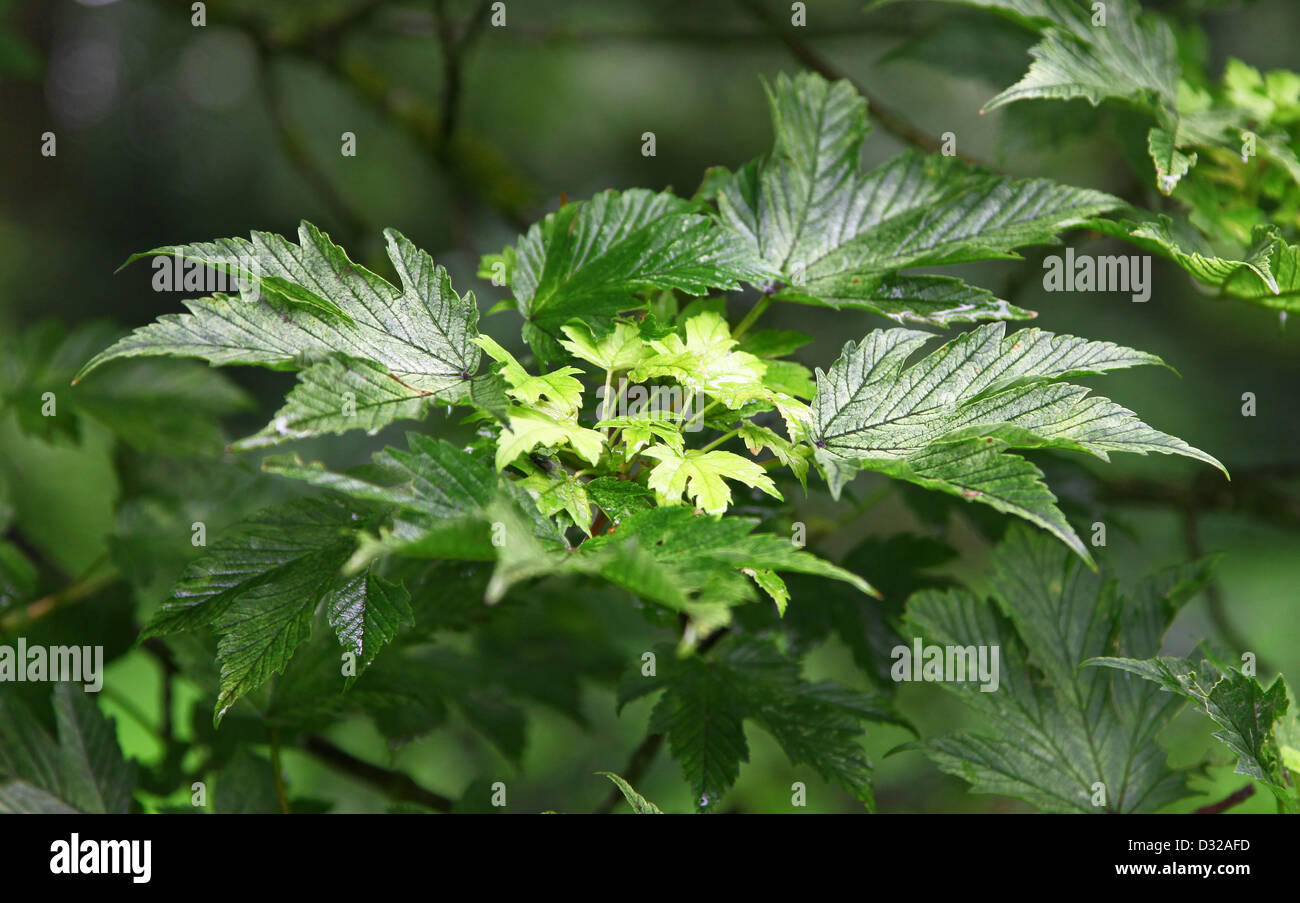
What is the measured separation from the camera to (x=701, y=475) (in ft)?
2.22

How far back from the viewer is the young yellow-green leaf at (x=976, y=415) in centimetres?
65

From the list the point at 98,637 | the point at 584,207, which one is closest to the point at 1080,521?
the point at 584,207

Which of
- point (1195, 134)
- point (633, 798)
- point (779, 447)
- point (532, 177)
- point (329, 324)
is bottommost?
point (633, 798)

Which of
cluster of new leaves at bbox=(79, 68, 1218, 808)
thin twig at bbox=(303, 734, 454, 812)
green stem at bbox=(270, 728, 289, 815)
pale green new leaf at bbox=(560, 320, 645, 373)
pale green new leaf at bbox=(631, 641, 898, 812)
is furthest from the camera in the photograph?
thin twig at bbox=(303, 734, 454, 812)

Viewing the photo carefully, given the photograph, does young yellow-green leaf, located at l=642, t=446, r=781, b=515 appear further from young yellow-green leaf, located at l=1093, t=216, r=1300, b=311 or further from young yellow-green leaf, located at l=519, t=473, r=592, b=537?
young yellow-green leaf, located at l=1093, t=216, r=1300, b=311

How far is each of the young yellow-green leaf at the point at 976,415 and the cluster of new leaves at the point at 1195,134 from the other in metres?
0.19

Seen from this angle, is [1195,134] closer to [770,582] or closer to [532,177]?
[770,582]

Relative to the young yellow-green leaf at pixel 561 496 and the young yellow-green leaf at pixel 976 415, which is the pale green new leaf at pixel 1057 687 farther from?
the young yellow-green leaf at pixel 561 496

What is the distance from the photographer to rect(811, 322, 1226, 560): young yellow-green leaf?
0.65 m

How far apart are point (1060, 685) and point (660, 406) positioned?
51 cm

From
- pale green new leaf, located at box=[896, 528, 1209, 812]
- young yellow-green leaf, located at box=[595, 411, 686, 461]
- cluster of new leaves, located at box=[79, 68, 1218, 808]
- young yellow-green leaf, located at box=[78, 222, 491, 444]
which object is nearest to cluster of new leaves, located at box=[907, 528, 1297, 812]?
pale green new leaf, located at box=[896, 528, 1209, 812]

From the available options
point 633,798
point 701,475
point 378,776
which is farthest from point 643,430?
point 378,776

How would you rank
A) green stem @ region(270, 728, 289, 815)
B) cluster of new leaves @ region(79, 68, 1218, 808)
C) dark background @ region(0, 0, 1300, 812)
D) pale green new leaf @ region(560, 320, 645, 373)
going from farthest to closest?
dark background @ region(0, 0, 1300, 812), green stem @ region(270, 728, 289, 815), pale green new leaf @ region(560, 320, 645, 373), cluster of new leaves @ region(79, 68, 1218, 808)
